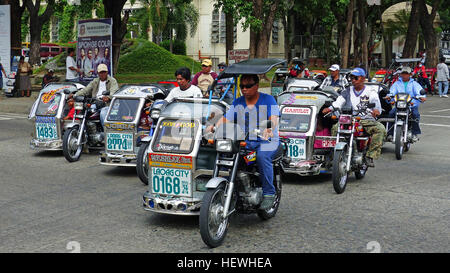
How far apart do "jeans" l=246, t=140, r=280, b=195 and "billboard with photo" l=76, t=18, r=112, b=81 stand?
43.3ft

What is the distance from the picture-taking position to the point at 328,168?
384 inches

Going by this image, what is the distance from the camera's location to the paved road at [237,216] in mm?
6328

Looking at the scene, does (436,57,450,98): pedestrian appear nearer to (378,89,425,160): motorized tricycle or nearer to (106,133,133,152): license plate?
(378,89,425,160): motorized tricycle

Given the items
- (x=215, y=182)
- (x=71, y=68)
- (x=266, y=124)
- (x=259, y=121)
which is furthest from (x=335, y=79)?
(x=71, y=68)

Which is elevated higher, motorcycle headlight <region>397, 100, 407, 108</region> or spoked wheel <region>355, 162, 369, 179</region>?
motorcycle headlight <region>397, 100, 407, 108</region>

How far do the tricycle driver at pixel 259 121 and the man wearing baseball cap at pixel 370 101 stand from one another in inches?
120

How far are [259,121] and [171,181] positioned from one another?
120 cm

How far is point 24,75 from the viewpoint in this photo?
80.0 ft

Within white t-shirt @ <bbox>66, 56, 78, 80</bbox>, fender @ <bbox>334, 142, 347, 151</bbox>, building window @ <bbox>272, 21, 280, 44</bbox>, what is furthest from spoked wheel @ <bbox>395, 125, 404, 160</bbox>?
building window @ <bbox>272, 21, 280, 44</bbox>

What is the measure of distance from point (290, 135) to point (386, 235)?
10.8 ft

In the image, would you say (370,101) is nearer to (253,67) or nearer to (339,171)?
(339,171)

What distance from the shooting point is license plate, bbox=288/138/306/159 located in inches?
379

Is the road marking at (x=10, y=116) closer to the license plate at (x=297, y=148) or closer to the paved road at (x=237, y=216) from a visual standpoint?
the paved road at (x=237, y=216)

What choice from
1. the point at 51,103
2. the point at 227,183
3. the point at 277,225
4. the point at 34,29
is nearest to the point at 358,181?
the point at 277,225
